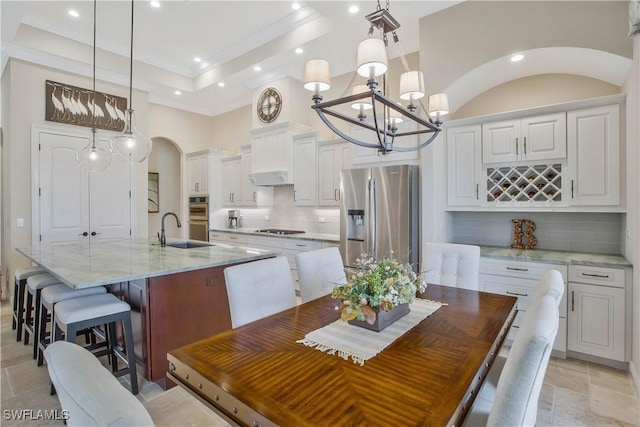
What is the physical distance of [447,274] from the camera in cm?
264

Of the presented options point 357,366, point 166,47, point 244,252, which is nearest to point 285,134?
point 166,47

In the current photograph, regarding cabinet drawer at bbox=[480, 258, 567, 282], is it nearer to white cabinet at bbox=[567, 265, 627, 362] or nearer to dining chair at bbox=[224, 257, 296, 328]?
white cabinet at bbox=[567, 265, 627, 362]

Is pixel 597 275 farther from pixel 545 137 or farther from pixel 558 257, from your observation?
pixel 545 137

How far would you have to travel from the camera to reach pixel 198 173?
6480 millimetres

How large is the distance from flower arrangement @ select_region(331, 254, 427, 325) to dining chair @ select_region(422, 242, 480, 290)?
40.9 inches

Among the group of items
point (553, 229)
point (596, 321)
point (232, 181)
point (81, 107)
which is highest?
point (81, 107)

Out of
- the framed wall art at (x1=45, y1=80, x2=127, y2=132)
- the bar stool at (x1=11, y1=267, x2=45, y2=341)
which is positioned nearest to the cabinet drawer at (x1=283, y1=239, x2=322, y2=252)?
the bar stool at (x1=11, y1=267, x2=45, y2=341)

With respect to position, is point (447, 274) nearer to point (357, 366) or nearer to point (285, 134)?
point (357, 366)

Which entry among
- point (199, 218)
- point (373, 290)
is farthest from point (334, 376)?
point (199, 218)

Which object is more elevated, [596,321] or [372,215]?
[372,215]

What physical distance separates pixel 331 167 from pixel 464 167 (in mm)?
1817

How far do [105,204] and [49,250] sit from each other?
1.88 meters

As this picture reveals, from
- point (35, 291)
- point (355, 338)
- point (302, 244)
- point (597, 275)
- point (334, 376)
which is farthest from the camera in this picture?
point (302, 244)

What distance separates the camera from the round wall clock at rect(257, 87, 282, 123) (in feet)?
17.2
